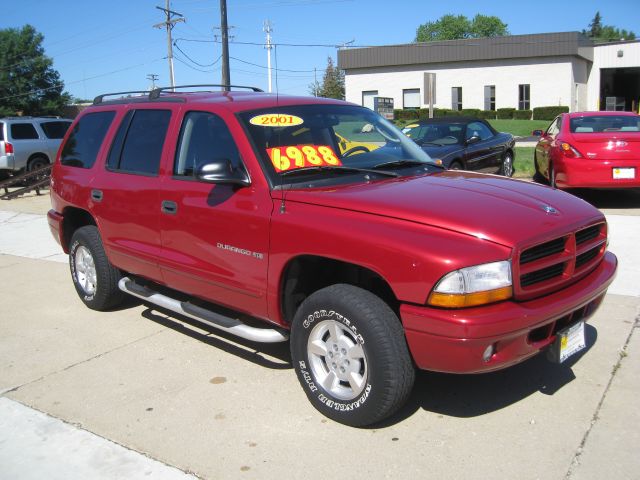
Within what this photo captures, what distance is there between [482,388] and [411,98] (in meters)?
49.0

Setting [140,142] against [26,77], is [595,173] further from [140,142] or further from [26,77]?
[26,77]

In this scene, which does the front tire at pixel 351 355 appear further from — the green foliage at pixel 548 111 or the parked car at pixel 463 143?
the green foliage at pixel 548 111

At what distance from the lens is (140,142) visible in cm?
499

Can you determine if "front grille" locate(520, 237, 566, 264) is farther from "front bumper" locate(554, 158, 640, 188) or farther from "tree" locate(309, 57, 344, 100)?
"tree" locate(309, 57, 344, 100)

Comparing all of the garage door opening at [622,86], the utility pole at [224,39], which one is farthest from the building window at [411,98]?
the utility pole at [224,39]

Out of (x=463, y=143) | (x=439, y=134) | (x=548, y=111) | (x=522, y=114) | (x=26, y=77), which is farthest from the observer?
(x=26, y=77)

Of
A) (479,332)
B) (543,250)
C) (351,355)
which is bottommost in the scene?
(351,355)

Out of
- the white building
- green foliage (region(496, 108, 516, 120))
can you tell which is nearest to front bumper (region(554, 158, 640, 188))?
green foliage (region(496, 108, 516, 120))

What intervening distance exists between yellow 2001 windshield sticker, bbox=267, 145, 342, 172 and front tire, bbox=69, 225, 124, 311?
2.31 m

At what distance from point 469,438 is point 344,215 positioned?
1.41m

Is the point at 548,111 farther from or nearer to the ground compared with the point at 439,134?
farther from the ground

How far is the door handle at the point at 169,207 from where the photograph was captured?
440 cm

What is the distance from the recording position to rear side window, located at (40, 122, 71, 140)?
60.4 ft

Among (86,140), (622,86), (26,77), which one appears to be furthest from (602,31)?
(86,140)
